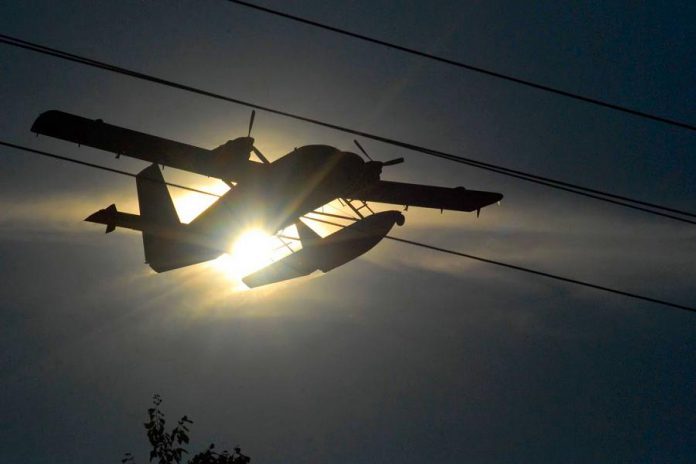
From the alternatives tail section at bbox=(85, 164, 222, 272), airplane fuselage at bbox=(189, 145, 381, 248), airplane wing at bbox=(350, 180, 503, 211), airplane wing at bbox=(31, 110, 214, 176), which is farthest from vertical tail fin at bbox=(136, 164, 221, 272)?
airplane wing at bbox=(350, 180, 503, 211)

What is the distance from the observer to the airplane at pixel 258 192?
77.3 ft

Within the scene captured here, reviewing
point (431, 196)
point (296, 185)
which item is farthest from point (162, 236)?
point (431, 196)

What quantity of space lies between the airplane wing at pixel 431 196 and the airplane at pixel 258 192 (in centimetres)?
474

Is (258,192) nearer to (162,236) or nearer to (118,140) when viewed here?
(162,236)

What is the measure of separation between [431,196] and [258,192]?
852 cm

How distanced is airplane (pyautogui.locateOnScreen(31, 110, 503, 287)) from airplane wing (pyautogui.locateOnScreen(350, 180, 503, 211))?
474 cm

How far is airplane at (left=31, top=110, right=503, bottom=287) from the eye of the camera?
2356 centimetres

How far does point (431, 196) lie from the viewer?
30.3 m

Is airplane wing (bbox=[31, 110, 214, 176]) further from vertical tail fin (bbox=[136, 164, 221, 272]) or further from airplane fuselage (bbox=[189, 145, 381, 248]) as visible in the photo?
airplane fuselage (bbox=[189, 145, 381, 248])

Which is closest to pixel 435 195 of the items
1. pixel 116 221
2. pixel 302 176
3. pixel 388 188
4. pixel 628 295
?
pixel 388 188

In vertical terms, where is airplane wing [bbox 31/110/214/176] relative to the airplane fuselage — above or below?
above

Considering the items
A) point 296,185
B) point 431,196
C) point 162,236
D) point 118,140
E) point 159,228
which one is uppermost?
point 431,196

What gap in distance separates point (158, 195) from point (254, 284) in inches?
330

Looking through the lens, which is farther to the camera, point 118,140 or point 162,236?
point 162,236
